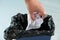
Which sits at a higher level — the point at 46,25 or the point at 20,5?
the point at 20,5

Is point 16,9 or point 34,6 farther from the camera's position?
point 16,9

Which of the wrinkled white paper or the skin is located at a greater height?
the skin

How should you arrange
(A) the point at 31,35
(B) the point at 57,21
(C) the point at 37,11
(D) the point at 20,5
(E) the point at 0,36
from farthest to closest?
(D) the point at 20,5, (B) the point at 57,21, (E) the point at 0,36, (A) the point at 31,35, (C) the point at 37,11

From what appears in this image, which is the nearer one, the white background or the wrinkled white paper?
the wrinkled white paper

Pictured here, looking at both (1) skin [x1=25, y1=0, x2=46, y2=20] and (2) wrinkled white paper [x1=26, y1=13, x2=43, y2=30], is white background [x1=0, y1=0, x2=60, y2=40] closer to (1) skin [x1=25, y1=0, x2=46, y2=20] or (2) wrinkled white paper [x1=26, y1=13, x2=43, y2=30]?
(2) wrinkled white paper [x1=26, y1=13, x2=43, y2=30]

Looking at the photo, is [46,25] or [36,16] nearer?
[36,16]

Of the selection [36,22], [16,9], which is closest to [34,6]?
Result: [36,22]

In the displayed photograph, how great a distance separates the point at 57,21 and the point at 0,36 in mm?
414

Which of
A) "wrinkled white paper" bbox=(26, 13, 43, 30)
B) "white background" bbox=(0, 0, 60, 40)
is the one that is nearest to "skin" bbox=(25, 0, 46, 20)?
"wrinkled white paper" bbox=(26, 13, 43, 30)

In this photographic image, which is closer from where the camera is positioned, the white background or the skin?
the skin

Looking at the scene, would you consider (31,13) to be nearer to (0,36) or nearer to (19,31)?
(19,31)

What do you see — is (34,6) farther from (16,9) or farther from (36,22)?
(16,9)

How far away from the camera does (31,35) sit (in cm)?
66

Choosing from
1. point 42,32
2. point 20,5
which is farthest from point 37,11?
point 20,5
